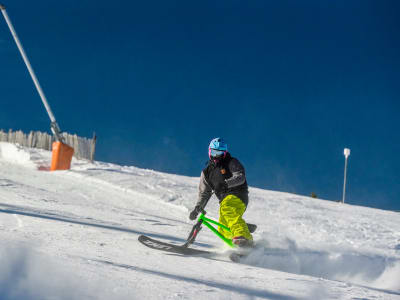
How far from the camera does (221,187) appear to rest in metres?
5.04

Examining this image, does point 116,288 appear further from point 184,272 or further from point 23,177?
point 23,177

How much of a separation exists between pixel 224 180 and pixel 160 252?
1279mm

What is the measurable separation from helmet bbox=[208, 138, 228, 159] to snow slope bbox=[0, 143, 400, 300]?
1132 millimetres

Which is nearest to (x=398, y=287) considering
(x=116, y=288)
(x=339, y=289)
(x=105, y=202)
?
(x=339, y=289)

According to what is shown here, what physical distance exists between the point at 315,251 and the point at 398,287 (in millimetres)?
1221

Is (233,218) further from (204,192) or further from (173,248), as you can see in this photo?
(173,248)

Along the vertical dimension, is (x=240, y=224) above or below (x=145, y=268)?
above

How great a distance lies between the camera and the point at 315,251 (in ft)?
18.4

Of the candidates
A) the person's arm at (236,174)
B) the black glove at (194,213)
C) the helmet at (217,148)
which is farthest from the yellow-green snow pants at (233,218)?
the helmet at (217,148)

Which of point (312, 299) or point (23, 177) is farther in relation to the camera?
point (23, 177)

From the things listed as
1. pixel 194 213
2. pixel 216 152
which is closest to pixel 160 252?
pixel 194 213

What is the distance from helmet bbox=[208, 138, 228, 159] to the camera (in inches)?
196

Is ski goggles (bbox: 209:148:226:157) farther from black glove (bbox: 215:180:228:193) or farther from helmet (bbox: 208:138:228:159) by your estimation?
black glove (bbox: 215:180:228:193)

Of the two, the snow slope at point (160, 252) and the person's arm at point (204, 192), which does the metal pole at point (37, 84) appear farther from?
the person's arm at point (204, 192)
